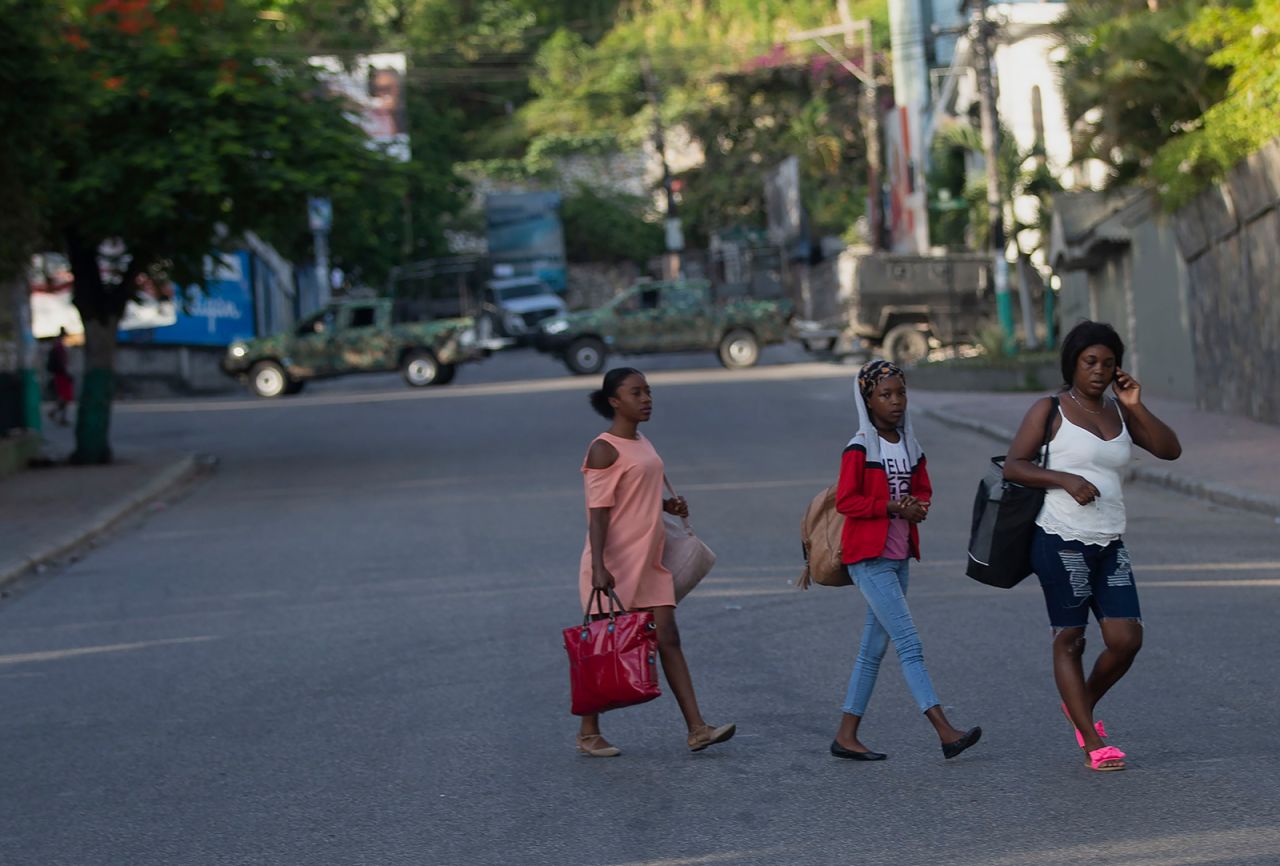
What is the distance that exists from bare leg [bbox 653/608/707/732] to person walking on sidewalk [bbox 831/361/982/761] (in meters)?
0.64

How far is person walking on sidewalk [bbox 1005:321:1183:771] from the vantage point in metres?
5.80

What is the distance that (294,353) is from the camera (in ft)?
123

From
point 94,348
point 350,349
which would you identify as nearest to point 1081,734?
point 94,348

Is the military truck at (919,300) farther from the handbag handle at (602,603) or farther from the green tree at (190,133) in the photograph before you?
the handbag handle at (602,603)

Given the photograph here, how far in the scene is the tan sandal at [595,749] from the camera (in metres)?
6.55

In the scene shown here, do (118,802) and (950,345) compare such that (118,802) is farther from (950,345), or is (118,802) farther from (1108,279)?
(950,345)

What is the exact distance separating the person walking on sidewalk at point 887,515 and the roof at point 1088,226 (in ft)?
70.0

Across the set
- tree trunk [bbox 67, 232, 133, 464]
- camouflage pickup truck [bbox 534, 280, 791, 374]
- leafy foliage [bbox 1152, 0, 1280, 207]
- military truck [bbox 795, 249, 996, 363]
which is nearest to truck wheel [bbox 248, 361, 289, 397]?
camouflage pickup truck [bbox 534, 280, 791, 374]

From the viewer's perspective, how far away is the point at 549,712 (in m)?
7.41

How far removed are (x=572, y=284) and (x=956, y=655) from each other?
205 ft

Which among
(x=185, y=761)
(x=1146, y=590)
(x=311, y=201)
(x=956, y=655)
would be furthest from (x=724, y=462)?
(x=185, y=761)

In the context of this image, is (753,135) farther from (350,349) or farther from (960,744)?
(960,744)

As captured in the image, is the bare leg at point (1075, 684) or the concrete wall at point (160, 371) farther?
the concrete wall at point (160, 371)

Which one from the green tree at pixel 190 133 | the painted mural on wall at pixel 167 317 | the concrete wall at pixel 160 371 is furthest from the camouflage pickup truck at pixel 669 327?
the green tree at pixel 190 133
